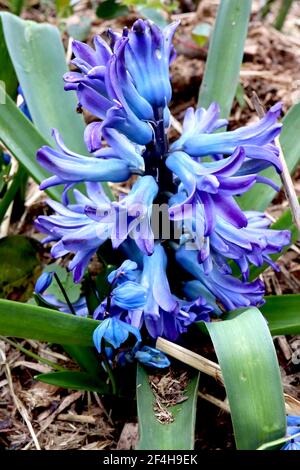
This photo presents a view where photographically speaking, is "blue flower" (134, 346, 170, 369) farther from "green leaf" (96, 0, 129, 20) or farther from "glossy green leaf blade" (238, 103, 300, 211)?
"green leaf" (96, 0, 129, 20)

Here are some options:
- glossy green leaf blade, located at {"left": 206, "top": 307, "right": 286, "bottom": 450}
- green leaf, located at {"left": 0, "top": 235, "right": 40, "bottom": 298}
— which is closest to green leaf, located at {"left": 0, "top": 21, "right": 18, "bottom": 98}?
green leaf, located at {"left": 0, "top": 235, "right": 40, "bottom": 298}

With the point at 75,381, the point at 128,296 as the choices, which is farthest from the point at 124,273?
the point at 75,381

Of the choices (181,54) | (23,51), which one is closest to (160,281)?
(23,51)

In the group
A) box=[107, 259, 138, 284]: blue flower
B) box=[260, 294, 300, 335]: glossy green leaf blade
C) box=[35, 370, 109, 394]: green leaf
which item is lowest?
box=[35, 370, 109, 394]: green leaf

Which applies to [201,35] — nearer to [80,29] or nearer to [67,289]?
[80,29]

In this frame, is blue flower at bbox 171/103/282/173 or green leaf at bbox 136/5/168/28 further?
green leaf at bbox 136/5/168/28

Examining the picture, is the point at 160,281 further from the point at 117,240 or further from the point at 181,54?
the point at 181,54

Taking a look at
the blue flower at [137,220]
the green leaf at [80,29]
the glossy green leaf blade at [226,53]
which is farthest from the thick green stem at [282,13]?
the blue flower at [137,220]
